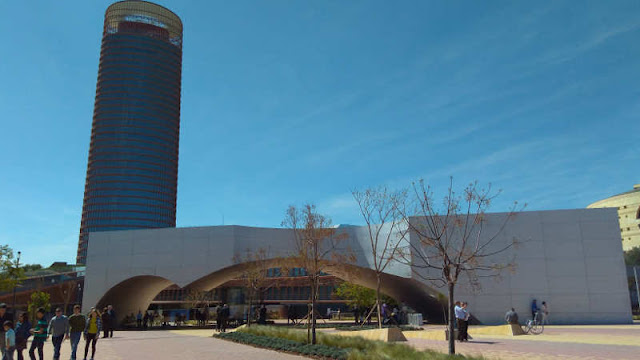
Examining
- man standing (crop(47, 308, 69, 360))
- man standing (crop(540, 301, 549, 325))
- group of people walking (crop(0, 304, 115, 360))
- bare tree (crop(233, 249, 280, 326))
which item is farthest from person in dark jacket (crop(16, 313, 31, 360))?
man standing (crop(540, 301, 549, 325))

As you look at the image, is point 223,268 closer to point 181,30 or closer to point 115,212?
point 115,212

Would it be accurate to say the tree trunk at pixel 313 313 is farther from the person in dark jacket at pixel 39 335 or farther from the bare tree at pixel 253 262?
the bare tree at pixel 253 262

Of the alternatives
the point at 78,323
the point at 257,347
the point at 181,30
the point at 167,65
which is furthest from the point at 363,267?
the point at 181,30

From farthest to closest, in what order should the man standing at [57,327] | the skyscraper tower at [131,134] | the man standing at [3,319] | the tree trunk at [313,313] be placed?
the skyscraper tower at [131,134]
the tree trunk at [313,313]
the man standing at [57,327]
the man standing at [3,319]

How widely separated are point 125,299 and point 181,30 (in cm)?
15605

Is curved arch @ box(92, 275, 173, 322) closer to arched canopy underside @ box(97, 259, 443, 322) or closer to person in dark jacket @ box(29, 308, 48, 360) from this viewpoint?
arched canopy underside @ box(97, 259, 443, 322)

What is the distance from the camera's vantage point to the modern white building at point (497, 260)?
3322cm

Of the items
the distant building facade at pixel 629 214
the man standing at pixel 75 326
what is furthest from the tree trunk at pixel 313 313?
the distant building facade at pixel 629 214

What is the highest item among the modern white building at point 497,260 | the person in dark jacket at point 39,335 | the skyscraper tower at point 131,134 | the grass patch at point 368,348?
the skyscraper tower at point 131,134

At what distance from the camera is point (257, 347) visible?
62.7 ft

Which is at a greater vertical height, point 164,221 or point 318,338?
point 164,221

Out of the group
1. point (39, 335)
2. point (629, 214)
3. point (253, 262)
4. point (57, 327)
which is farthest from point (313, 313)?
point (629, 214)

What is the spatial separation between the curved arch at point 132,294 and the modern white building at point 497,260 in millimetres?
275

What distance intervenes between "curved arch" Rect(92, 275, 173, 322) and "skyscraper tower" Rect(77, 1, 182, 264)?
11169cm
